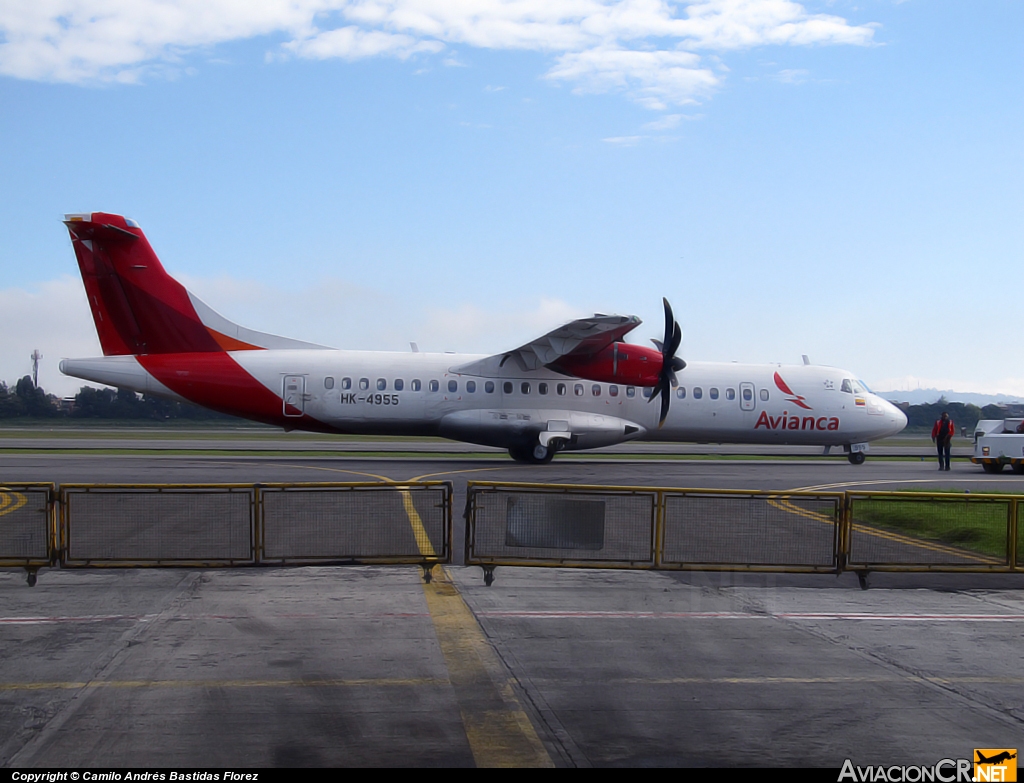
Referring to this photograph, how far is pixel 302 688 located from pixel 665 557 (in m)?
5.34

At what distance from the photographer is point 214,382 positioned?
2719cm

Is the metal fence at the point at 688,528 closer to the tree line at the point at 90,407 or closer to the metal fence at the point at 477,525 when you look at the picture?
the metal fence at the point at 477,525

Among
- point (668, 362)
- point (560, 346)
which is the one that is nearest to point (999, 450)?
point (668, 362)

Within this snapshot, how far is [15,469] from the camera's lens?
78.1 feet

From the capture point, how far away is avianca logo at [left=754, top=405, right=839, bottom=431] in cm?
3089

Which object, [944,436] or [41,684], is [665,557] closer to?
[41,684]

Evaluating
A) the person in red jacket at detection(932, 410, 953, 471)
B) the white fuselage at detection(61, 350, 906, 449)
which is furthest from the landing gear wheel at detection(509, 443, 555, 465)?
the person in red jacket at detection(932, 410, 953, 471)

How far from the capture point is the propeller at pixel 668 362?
2791 centimetres

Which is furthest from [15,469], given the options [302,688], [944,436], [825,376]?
[944,436]

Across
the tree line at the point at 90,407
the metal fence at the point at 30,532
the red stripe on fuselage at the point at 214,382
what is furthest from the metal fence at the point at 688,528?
the tree line at the point at 90,407

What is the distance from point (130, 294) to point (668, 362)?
56.0 ft

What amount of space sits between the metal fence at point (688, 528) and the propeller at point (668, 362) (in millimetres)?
17322

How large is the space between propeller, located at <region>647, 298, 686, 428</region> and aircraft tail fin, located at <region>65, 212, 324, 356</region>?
47.9 feet

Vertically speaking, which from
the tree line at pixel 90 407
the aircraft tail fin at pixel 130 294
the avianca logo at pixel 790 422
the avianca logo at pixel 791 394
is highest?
the aircraft tail fin at pixel 130 294
